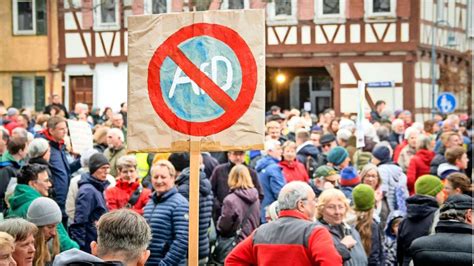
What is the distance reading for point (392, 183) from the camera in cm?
1282

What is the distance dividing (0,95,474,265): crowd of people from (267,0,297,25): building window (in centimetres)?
1738

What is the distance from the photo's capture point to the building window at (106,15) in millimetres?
35625

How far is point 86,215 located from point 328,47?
23.8m

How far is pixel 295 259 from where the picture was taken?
7.04 meters

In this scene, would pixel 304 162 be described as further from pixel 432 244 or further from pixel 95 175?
pixel 432 244

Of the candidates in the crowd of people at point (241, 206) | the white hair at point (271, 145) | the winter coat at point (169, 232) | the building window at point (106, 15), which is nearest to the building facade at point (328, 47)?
the building window at point (106, 15)

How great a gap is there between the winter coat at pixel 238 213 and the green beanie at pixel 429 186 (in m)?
1.86

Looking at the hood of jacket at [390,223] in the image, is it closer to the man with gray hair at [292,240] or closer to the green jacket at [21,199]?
the green jacket at [21,199]

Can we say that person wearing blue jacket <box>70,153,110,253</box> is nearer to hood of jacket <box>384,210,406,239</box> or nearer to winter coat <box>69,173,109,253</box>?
winter coat <box>69,173,109,253</box>

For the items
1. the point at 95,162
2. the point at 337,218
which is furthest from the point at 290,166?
the point at 337,218

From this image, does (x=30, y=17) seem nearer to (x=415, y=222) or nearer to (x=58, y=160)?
(x=58, y=160)

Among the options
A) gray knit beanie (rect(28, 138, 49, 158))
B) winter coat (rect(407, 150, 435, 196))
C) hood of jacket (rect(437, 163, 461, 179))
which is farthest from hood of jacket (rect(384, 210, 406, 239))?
gray knit beanie (rect(28, 138, 49, 158))

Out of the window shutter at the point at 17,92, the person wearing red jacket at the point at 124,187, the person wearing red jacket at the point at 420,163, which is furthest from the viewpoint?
the window shutter at the point at 17,92

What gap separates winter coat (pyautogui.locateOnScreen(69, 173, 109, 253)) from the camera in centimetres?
1024
